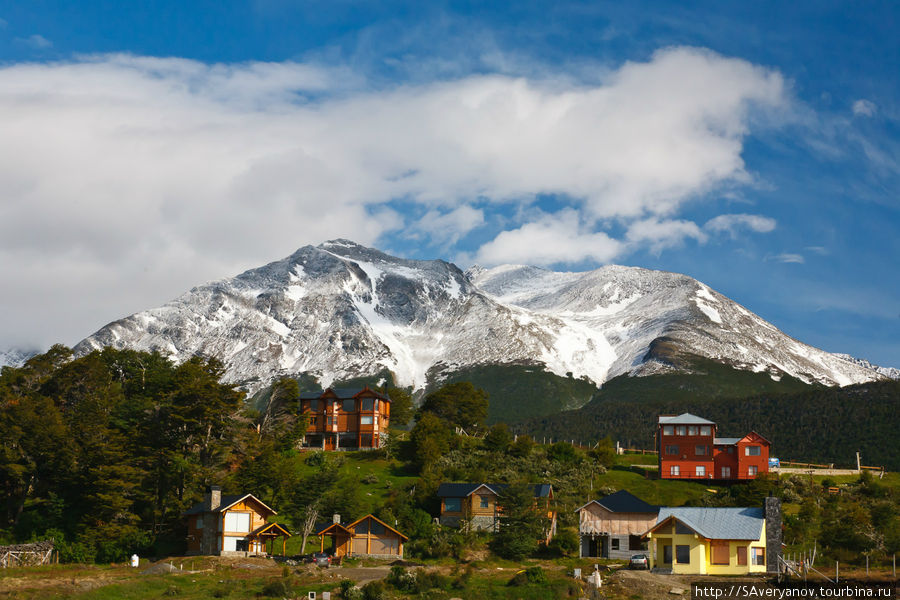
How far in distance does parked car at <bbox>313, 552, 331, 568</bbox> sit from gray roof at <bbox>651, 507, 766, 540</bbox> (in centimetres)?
2375

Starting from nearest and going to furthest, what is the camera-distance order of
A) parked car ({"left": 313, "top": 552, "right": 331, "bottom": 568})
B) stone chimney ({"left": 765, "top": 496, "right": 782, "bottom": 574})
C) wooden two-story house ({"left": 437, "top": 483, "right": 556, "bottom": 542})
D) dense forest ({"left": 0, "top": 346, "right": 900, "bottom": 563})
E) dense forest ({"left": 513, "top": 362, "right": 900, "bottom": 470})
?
stone chimney ({"left": 765, "top": 496, "right": 782, "bottom": 574})
parked car ({"left": 313, "top": 552, "right": 331, "bottom": 568})
dense forest ({"left": 0, "top": 346, "right": 900, "bottom": 563})
wooden two-story house ({"left": 437, "top": 483, "right": 556, "bottom": 542})
dense forest ({"left": 513, "top": 362, "right": 900, "bottom": 470})

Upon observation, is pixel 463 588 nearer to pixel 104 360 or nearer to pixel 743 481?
pixel 743 481

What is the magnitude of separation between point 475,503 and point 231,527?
68.8ft

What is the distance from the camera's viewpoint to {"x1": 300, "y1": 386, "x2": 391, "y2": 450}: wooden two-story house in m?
125

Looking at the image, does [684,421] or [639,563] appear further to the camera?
[684,421]

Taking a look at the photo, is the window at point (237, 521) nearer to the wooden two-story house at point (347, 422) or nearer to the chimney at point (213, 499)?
the chimney at point (213, 499)

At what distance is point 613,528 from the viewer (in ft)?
267

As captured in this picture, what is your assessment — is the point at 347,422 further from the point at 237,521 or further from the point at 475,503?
the point at 237,521

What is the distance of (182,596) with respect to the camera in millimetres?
61906

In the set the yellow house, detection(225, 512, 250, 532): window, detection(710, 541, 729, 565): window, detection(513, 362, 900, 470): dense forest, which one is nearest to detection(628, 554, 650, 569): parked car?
the yellow house

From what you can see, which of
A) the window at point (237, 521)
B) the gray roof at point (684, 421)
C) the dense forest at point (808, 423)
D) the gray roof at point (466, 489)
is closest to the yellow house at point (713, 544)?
the gray roof at point (466, 489)

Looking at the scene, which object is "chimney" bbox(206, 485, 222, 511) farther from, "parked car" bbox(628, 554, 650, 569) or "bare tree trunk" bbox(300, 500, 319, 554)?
"parked car" bbox(628, 554, 650, 569)

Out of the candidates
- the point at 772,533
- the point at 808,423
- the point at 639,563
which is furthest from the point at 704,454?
the point at 772,533

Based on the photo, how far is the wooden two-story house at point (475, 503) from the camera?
284 ft
